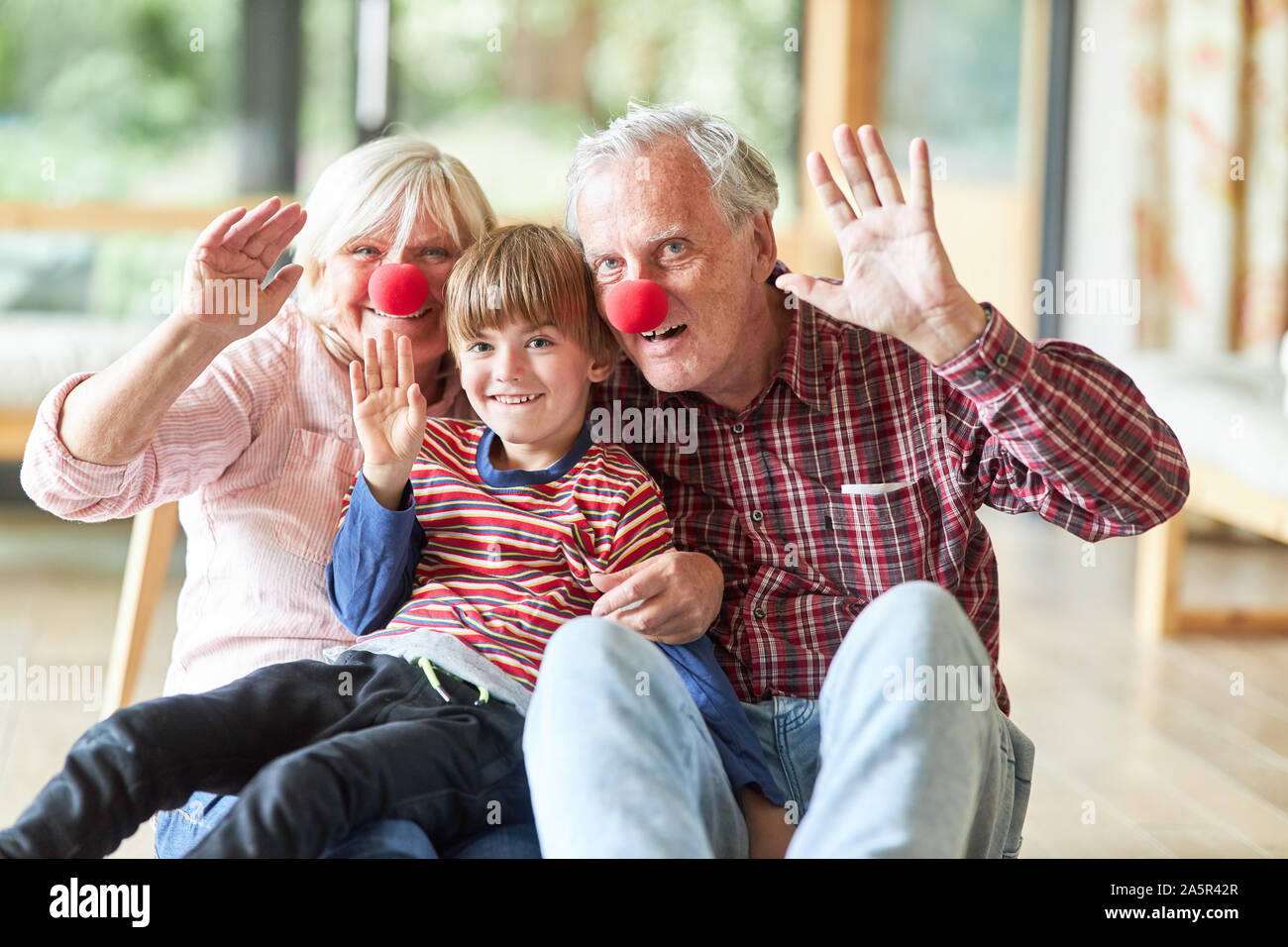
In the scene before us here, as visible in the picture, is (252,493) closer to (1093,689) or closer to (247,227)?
(247,227)

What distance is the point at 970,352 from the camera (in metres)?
1.28

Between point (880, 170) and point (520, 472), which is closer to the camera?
point (880, 170)

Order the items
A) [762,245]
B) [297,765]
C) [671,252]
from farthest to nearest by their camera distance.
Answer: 1. [762,245]
2. [671,252]
3. [297,765]

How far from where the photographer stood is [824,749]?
1.24 meters

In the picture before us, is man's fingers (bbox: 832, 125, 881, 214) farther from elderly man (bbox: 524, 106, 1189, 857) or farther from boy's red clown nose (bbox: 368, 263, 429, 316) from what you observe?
boy's red clown nose (bbox: 368, 263, 429, 316)

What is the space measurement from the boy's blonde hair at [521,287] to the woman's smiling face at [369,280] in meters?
0.07

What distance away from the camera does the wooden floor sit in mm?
2250

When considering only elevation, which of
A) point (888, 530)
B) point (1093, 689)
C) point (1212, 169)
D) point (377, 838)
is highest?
point (1212, 169)

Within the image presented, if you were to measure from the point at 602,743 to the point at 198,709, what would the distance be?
0.39m

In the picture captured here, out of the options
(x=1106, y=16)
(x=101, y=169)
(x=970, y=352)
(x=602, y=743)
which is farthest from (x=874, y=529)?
(x=101, y=169)

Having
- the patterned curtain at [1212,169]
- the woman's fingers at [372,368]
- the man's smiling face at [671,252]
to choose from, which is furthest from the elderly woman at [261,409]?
the patterned curtain at [1212,169]

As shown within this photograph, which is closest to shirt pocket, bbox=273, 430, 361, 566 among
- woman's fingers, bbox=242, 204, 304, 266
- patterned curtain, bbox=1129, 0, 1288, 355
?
woman's fingers, bbox=242, 204, 304, 266

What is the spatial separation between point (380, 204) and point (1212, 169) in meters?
3.32

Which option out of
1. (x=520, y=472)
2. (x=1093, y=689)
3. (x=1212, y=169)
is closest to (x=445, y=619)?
(x=520, y=472)
